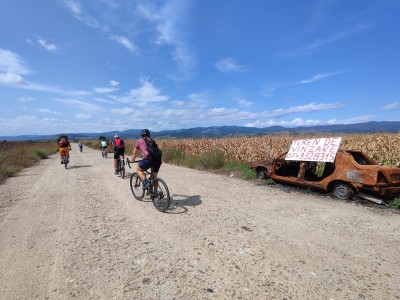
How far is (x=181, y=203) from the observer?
6.86 m

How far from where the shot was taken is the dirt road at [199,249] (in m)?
3.20

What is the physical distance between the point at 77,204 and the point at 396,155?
38.6ft

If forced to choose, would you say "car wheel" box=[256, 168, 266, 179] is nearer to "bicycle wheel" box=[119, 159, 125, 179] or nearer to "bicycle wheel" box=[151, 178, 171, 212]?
"bicycle wheel" box=[151, 178, 171, 212]

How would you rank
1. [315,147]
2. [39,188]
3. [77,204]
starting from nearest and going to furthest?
1. [77,204]
2. [315,147]
3. [39,188]

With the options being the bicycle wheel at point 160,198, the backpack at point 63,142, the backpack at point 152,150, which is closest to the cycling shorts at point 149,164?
the backpack at point 152,150

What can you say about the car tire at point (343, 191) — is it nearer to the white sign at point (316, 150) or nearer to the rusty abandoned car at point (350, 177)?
the rusty abandoned car at point (350, 177)

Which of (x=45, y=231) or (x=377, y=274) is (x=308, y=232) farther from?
(x=45, y=231)

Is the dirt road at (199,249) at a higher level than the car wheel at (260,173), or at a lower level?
lower

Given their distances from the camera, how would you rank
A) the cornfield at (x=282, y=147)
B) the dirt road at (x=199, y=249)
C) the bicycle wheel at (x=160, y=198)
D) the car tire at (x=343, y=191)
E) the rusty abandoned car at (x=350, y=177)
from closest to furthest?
the dirt road at (x=199, y=249), the bicycle wheel at (x=160, y=198), the rusty abandoned car at (x=350, y=177), the car tire at (x=343, y=191), the cornfield at (x=282, y=147)

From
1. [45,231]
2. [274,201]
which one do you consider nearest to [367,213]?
[274,201]

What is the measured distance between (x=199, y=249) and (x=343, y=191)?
529cm

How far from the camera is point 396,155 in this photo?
385 inches

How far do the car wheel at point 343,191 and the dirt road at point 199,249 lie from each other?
37cm

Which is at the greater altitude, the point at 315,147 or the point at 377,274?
the point at 315,147
